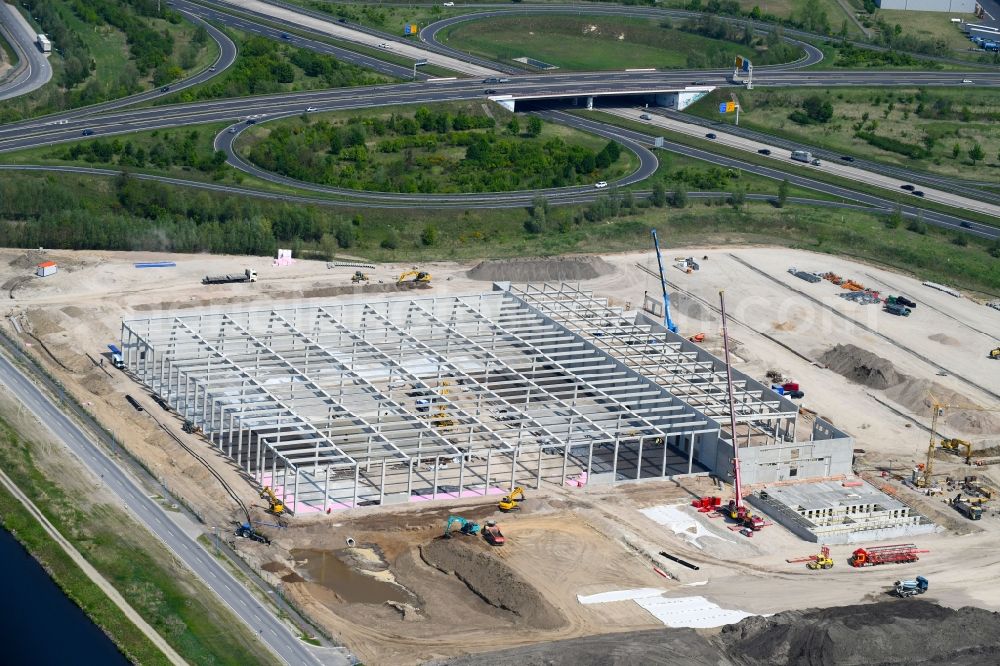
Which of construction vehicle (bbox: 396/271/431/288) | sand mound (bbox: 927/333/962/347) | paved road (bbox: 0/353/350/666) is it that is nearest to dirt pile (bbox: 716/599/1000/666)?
paved road (bbox: 0/353/350/666)

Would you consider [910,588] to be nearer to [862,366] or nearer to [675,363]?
[675,363]

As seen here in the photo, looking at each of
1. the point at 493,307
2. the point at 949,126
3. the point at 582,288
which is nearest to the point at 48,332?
the point at 493,307

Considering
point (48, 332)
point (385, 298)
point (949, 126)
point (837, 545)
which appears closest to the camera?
point (837, 545)

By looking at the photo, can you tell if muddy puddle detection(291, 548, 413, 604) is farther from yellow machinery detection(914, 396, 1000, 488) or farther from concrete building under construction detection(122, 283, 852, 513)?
yellow machinery detection(914, 396, 1000, 488)

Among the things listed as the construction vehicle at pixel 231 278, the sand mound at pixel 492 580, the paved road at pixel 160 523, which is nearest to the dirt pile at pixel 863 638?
the sand mound at pixel 492 580

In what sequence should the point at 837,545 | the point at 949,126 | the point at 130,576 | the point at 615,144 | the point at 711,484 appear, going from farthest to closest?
the point at 949,126 < the point at 615,144 < the point at 711,484 < the point at 837,545 < the point at 130,576

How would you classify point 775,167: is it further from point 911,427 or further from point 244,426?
point 244,426
